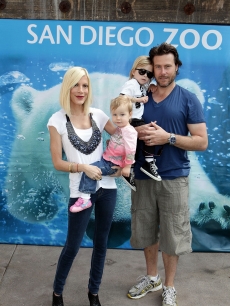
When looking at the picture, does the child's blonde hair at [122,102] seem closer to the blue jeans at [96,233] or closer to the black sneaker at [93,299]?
the blue jeans at [96,233]

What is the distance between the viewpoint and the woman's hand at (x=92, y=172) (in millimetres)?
2705

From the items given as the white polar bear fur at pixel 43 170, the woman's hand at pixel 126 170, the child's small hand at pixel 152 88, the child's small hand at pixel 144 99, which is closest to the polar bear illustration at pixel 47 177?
the white polar bear fur at pixel 43 170

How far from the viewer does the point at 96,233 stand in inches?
116

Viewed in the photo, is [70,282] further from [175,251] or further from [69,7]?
[69,7]

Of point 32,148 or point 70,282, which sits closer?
point 70,282

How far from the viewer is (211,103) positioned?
3898mm

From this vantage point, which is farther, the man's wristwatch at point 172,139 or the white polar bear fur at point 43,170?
A: the white polar bear fur at point 43,170

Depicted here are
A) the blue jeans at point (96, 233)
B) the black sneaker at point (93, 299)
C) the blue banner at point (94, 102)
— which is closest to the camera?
the blue jeans at point (96, 233)

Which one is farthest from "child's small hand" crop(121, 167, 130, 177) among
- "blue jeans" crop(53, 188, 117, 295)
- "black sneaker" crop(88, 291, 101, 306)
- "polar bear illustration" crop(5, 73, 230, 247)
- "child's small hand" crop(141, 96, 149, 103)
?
"polar bear illustration" crop(5, 73, 230, 247)

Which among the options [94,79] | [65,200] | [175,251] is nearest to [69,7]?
[94,79]

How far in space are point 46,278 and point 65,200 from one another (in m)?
0.80

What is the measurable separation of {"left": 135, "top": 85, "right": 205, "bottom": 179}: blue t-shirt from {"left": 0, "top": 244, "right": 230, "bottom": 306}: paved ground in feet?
3.13

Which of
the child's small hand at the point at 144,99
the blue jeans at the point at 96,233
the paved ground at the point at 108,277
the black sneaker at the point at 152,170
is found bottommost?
the paved ground at the point at 108,277

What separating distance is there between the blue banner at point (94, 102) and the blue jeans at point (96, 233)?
3.74 ft
